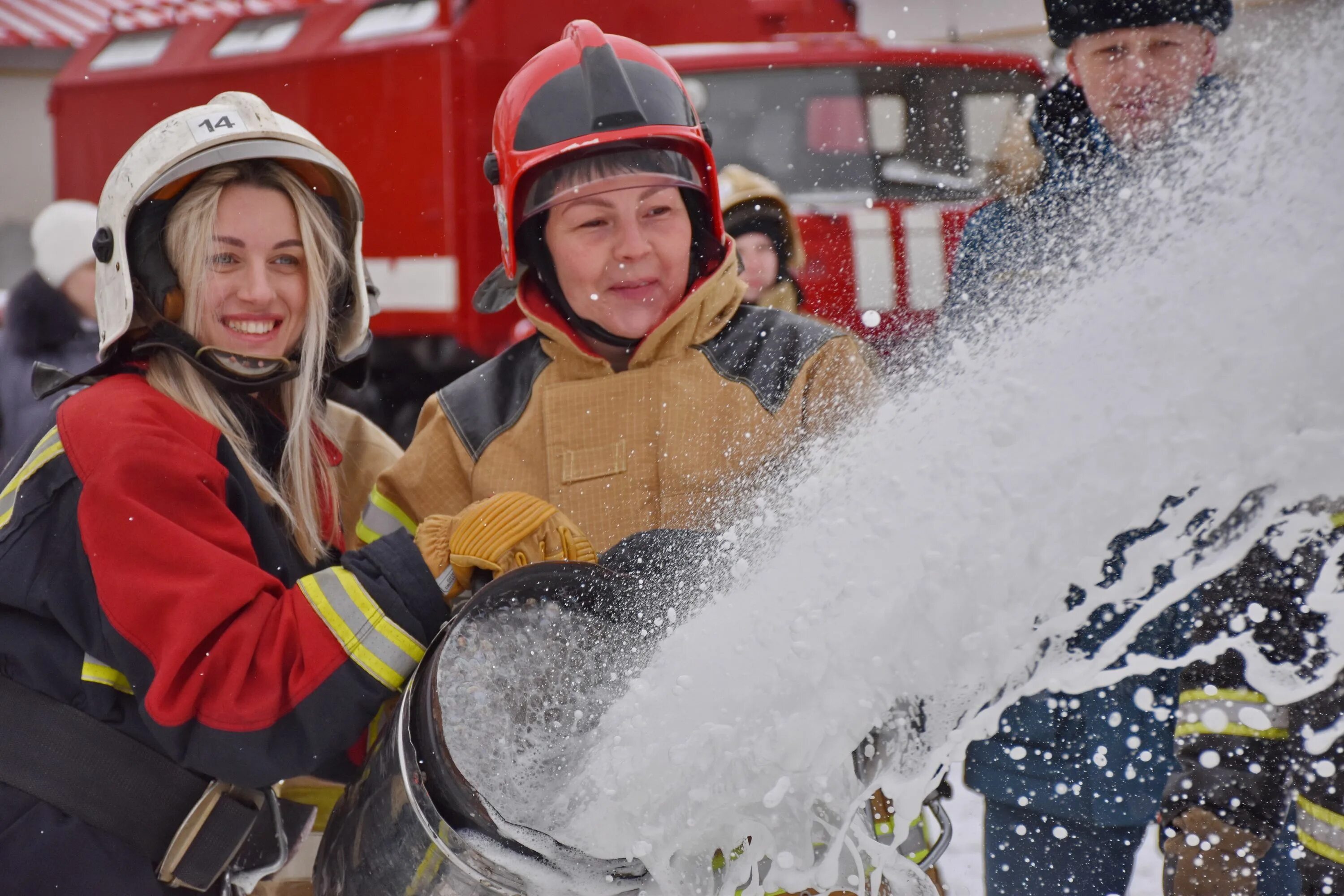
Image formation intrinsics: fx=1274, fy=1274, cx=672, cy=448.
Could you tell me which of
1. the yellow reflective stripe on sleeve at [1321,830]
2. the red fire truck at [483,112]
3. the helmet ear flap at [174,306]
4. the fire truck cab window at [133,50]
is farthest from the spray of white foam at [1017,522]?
the fire truck cab window at [133,50]

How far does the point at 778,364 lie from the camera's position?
2.04 metres

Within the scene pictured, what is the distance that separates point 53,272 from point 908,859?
4256 mm

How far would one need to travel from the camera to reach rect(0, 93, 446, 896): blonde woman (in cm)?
173

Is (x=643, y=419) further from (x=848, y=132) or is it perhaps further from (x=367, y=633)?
(x=848, y=132)

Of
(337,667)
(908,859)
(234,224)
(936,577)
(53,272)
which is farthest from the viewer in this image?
(53,272)

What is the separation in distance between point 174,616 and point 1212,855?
173 centimetres

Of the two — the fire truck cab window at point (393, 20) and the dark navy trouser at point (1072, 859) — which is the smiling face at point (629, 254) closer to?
the dark navy trouser at point (1072, 859)

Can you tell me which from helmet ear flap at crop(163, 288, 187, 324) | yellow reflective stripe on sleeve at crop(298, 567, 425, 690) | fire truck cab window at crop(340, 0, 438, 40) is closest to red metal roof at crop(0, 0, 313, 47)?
fire truck cab window at crop(340, 0, 438, 40)

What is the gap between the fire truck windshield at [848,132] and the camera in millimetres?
5297

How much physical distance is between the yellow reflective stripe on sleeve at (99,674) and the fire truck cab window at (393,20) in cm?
489

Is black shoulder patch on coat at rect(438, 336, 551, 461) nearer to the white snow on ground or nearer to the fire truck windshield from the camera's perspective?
the white snow on ground

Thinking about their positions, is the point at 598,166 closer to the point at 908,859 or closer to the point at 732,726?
the point at 732,726

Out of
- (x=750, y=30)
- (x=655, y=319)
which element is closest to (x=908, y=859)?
(x=655, y=319)

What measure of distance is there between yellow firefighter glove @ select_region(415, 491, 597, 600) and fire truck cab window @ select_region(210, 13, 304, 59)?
566 centimetres
